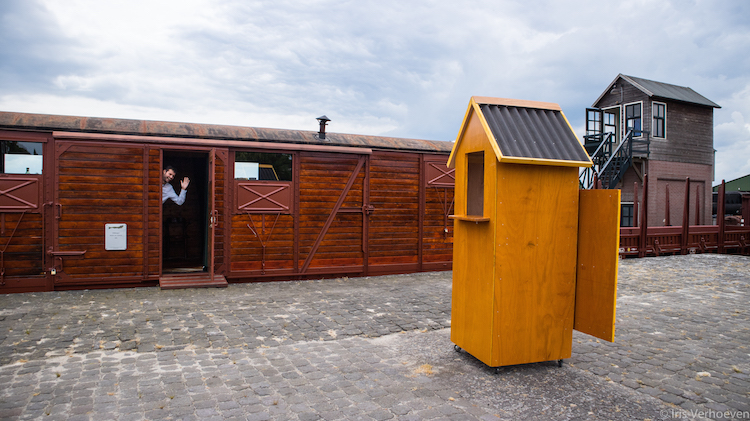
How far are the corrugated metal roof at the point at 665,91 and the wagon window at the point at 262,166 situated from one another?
59.6 feet

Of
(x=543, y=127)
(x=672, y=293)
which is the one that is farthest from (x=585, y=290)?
(x=672, y=293)

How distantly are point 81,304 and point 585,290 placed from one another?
7.31 metres

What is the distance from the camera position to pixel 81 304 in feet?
23.4

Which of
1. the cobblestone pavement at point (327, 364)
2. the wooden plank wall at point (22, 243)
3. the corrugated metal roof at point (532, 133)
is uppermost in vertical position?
the corrugated metal roof at point (532, 133)

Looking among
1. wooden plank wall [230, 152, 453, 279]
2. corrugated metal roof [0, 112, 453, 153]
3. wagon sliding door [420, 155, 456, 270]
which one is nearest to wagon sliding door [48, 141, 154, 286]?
corrugated metal roof [0, 112, 453, 153]

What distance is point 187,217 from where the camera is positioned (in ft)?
39.1

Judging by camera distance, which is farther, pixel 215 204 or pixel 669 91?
pixel 669 91

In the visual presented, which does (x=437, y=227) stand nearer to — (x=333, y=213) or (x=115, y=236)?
(x=333, y=213)

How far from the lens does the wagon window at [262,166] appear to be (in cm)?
927

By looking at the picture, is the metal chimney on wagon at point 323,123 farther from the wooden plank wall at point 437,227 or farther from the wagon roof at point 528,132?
the wagon roof at point 528,132

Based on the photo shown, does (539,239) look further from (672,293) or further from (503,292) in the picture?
(672,293)

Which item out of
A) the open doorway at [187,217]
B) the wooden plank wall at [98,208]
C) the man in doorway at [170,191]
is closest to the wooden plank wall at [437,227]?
the man in doorway at [170,191]

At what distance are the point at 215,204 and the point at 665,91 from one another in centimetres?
2209

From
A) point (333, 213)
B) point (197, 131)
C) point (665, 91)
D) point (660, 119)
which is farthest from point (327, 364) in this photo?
point (665, 91)
